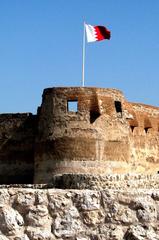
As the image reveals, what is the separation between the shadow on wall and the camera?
28.9m

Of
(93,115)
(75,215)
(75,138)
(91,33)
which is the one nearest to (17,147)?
(75,138)

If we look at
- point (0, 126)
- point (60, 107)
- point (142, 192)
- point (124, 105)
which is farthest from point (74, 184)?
point (142, 192)

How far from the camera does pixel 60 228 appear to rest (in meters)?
3.93

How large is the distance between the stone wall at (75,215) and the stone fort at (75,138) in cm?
2064

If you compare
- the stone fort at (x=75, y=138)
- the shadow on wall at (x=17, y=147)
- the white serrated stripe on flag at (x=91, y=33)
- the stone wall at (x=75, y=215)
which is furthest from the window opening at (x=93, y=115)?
the stone wall at (x=75, y=215)

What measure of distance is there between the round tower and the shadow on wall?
7.18ft

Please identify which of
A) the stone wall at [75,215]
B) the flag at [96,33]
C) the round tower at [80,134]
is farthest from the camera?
the flag at [96,33]

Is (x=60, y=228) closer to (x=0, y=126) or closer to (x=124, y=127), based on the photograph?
(x=124, y=127)

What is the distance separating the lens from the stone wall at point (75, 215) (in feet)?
12.7

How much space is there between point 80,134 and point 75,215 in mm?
21551

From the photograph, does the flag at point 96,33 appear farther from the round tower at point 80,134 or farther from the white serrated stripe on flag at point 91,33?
the round tower at point 80,134

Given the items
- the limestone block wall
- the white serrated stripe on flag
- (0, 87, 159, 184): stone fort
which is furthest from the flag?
the limestone block wall

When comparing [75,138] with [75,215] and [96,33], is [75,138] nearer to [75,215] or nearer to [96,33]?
[96,33]

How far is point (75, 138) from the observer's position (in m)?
25.5
